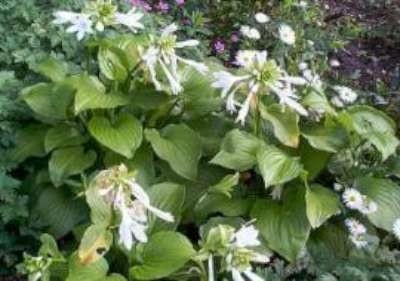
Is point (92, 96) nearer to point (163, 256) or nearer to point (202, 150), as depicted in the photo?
point (202, 150)

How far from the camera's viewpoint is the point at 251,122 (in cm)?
342

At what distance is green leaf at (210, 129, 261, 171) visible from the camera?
3229 millimetres

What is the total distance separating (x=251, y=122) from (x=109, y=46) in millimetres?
701

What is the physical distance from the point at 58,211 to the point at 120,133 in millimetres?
419

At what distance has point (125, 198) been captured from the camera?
8.27 feet

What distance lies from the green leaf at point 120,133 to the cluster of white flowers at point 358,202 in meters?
0.91

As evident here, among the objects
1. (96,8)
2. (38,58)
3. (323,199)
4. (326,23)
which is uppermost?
(96,8)

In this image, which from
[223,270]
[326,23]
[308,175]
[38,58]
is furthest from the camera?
[326,23]

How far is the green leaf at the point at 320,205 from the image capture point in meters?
3.14

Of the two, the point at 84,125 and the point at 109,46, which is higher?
the point at 109,46

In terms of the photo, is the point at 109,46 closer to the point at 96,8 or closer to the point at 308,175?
the point at 96,8

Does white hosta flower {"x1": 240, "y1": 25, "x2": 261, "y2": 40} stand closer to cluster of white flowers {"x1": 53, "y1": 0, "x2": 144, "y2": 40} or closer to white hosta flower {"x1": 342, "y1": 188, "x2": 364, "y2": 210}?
cluster of white flowers {"x1": 53, "y1": 0, "x2": 144, "y2": 40}

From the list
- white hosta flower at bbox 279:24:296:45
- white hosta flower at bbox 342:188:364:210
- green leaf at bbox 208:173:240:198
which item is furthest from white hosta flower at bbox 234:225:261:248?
white hosta flower at bbox 279:24:296:45

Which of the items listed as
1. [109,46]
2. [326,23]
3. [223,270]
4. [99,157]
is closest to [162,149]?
[99,157]
